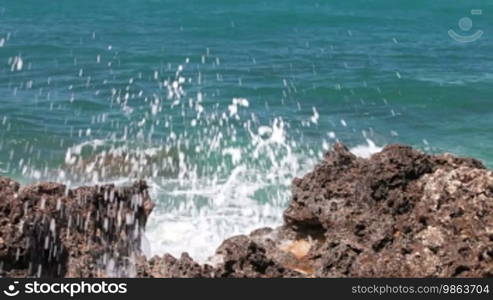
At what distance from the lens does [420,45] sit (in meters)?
62.9

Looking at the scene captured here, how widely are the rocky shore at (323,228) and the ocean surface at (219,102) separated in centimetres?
290

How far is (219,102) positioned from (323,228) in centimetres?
2792

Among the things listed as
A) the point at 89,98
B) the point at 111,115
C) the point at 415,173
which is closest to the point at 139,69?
the point at 89,98

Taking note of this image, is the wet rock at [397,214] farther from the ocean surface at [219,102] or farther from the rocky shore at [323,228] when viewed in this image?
the ocean surface at [219,102]

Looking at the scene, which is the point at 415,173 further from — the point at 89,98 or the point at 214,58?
the point at 214,58

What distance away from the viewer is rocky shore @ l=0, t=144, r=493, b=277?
1123 cm

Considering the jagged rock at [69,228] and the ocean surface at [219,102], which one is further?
the ocean surface at [219,102]

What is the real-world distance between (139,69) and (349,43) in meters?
20.2

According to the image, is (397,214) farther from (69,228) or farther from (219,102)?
(219,102)

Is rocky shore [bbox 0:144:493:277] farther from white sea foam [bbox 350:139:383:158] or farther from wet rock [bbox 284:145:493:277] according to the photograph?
white sea foam [bbox 350:139:383:158]

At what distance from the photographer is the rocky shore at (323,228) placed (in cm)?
1123

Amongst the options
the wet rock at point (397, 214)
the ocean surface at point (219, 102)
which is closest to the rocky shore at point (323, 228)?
the wet rock at point (397, 214)

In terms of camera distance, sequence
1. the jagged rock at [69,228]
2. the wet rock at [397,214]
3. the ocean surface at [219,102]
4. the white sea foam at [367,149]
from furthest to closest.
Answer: the white sea foam at [367,149] < the ocean surface at [219,102] < the jagged rock at [69,228] < the wet rock at [397,214]

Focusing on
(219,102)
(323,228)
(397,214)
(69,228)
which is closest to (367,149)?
(219,102)
